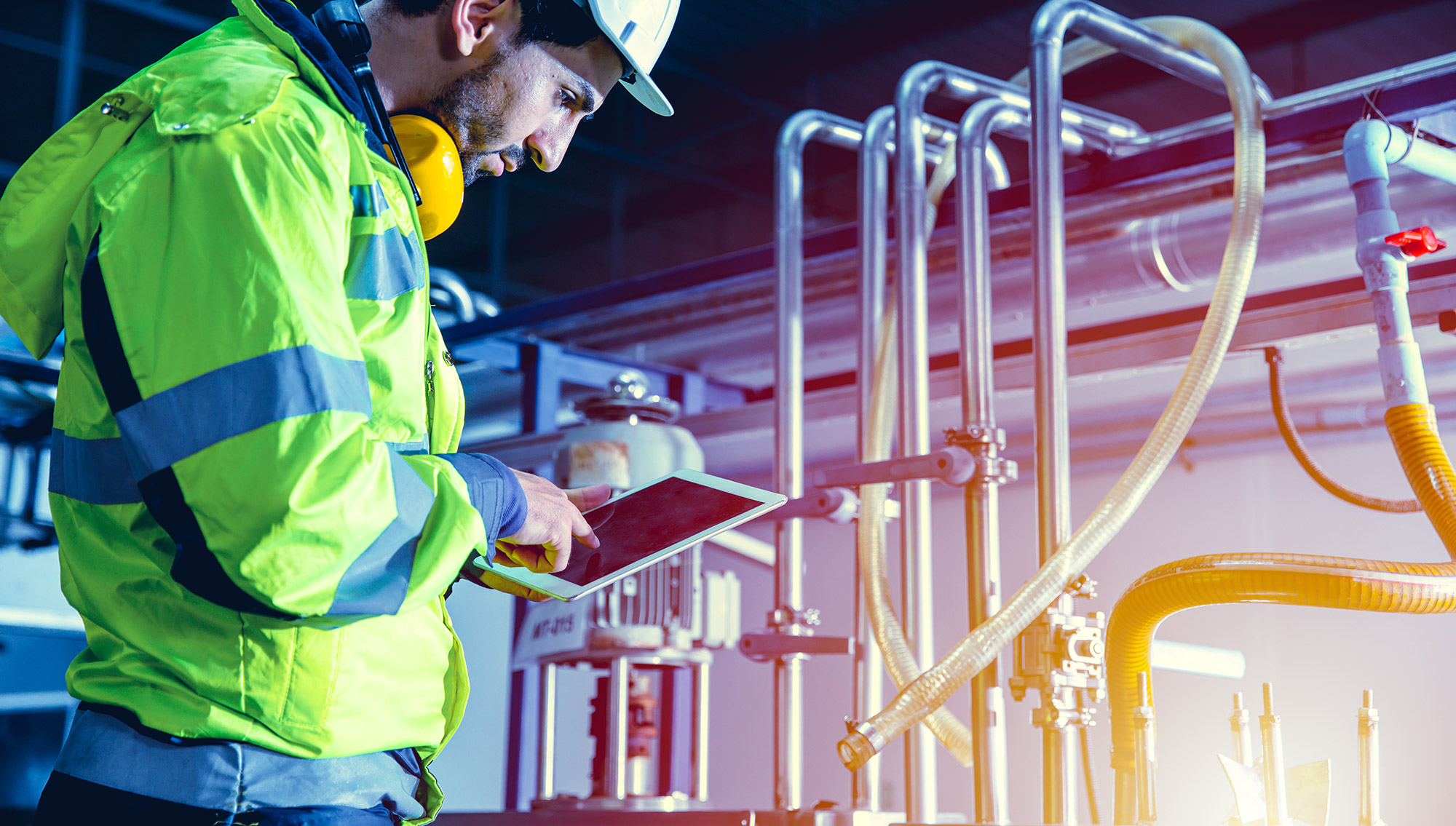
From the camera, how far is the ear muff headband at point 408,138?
846mm

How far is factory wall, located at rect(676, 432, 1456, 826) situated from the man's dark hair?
6.54 feet

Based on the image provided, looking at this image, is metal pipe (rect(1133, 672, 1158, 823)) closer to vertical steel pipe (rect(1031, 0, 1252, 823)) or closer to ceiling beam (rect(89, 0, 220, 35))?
vertical steel pipe (rect(1031, 0, 1252, 823))

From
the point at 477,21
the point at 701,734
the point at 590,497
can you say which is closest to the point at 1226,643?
the point at 701,734

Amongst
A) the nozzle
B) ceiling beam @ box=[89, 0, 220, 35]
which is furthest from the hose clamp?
ceiling beam @ box=[89, 0, 220, 35]

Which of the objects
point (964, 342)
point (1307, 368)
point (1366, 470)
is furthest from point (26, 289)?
point (1366, 470)

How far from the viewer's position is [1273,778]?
4.11 ft

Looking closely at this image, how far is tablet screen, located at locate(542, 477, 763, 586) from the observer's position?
93cm

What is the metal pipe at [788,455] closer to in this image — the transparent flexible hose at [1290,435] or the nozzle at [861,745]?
the nozzle at [861,745]

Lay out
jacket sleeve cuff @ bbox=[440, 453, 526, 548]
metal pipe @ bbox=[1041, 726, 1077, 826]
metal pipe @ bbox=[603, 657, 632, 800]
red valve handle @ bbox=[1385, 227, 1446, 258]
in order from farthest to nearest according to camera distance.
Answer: metal pipe @ bbox=[603, 657, 632, 800] < metal pipe @ bbox=[1041, 726, 1077, 826] < red valve handle @ bbox=[1385, 227, 1446, 258] < jacket sleeve cuff @ bbox=[440, 453, 526, 548]

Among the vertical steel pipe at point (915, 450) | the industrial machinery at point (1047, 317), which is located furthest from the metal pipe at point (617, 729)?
the vertical steel pipe at point (915, 450)

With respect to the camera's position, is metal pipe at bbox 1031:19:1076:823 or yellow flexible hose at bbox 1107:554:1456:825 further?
metal pipe at bbox 1031:19:1076:823

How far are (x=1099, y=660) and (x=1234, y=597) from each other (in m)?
0.31

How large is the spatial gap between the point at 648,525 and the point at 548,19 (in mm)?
402

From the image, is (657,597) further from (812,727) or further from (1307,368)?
(812,727)
